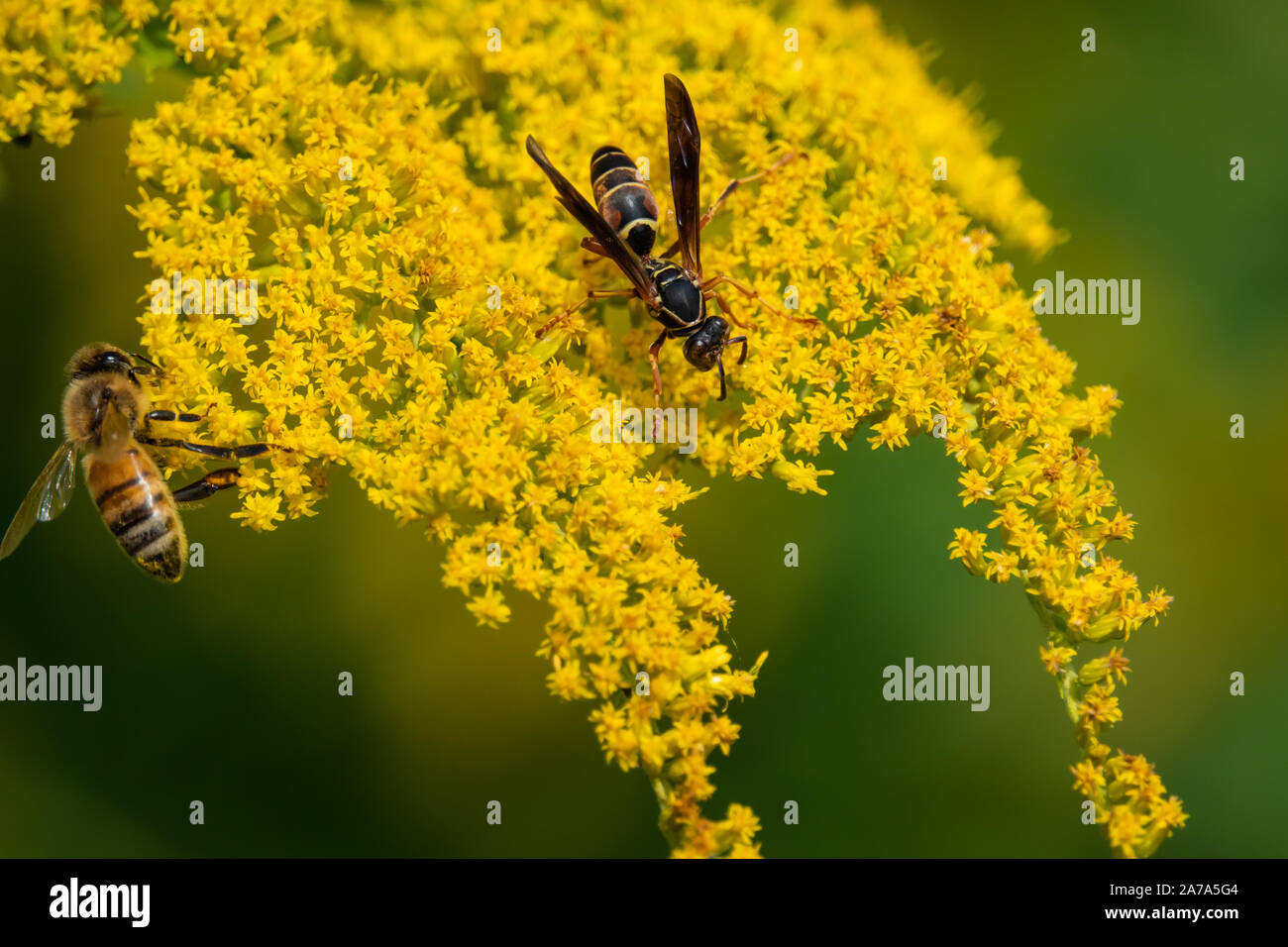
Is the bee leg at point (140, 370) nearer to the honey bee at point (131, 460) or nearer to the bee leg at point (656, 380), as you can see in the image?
the honey bee at point (131, 460)

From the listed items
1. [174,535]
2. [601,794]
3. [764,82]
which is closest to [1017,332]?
[764,82]

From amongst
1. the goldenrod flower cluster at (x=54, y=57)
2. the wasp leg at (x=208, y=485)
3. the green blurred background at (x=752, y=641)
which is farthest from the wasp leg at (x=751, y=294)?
the goldenrod flower cluster at (x=54, y=57)

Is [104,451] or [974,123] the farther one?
[974,123]

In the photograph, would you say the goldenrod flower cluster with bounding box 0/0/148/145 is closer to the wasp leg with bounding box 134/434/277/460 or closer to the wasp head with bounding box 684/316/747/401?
the wasp leg with bounding box 134/434/277/460

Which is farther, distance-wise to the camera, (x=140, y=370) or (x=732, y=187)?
(x=732, y=187)

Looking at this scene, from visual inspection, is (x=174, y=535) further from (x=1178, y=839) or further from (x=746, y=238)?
(x=1178, y=839)

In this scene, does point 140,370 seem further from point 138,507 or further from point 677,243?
point 677,243

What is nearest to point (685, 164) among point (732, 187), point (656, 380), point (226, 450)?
point (732, 187)
